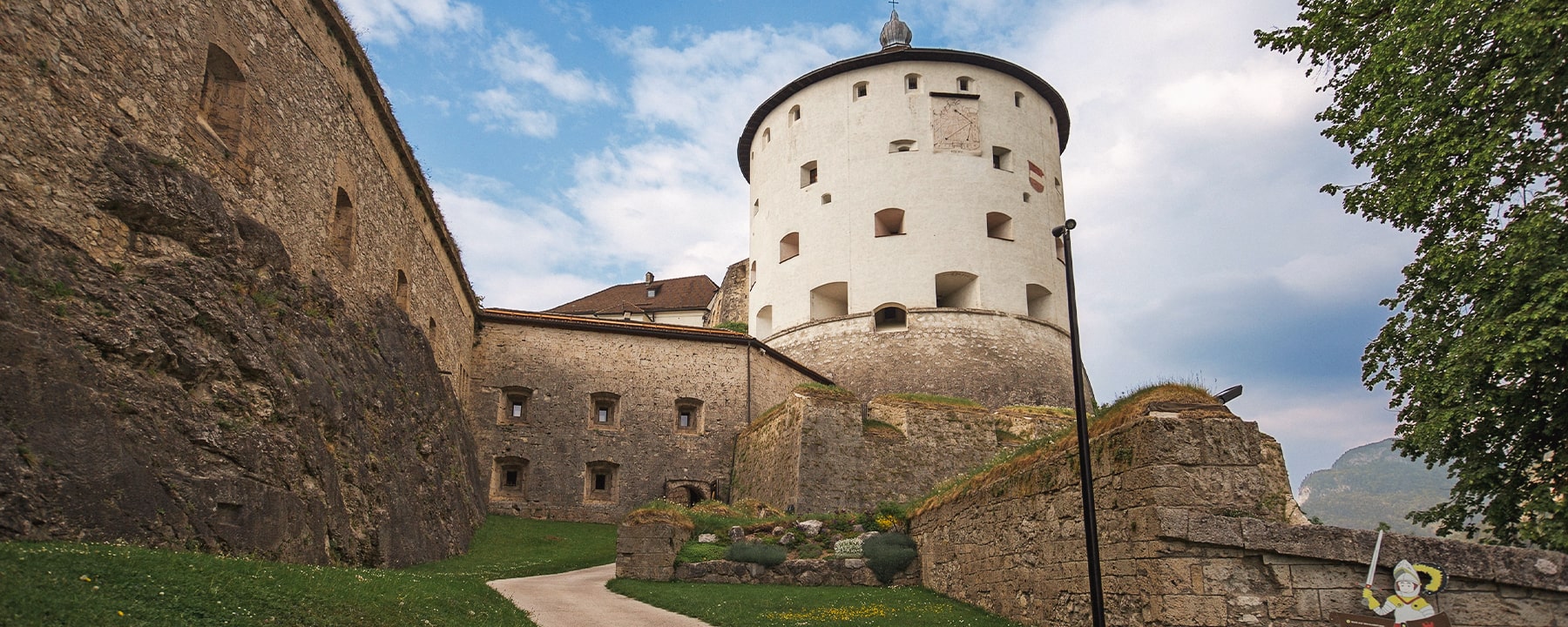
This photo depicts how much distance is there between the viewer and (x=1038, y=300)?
124 ft

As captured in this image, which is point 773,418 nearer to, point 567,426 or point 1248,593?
point 567,426

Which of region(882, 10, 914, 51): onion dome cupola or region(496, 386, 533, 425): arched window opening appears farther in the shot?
region(882, 10, 914, 51): onion dome cupola

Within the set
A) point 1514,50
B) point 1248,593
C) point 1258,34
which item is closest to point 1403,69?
point 1514,50

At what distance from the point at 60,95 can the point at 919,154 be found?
30961 millimetres

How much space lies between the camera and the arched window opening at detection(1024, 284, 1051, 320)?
122 feet

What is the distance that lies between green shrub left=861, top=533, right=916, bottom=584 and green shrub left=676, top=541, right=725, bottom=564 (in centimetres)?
268

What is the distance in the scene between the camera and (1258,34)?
46.1 feet

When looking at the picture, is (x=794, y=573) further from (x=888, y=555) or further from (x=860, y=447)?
(x=860, y=447)

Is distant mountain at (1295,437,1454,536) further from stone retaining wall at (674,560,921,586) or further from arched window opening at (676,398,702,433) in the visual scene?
stone retaining wall at (674,560,921,586)

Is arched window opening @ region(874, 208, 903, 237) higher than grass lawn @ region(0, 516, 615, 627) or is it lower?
higher

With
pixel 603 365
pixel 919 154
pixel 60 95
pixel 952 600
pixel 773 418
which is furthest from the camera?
pixel 919 154

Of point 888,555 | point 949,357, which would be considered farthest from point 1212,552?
point 949,357

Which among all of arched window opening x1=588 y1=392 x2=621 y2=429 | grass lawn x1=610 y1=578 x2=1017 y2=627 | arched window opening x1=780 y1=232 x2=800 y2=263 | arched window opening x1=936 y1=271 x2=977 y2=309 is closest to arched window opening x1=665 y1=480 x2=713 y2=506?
arched window opening x1=588 y1=392 x2=621 y2=429

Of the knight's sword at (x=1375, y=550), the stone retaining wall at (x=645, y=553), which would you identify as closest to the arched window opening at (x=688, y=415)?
the stone retaining wall at (x=645, y=553)
